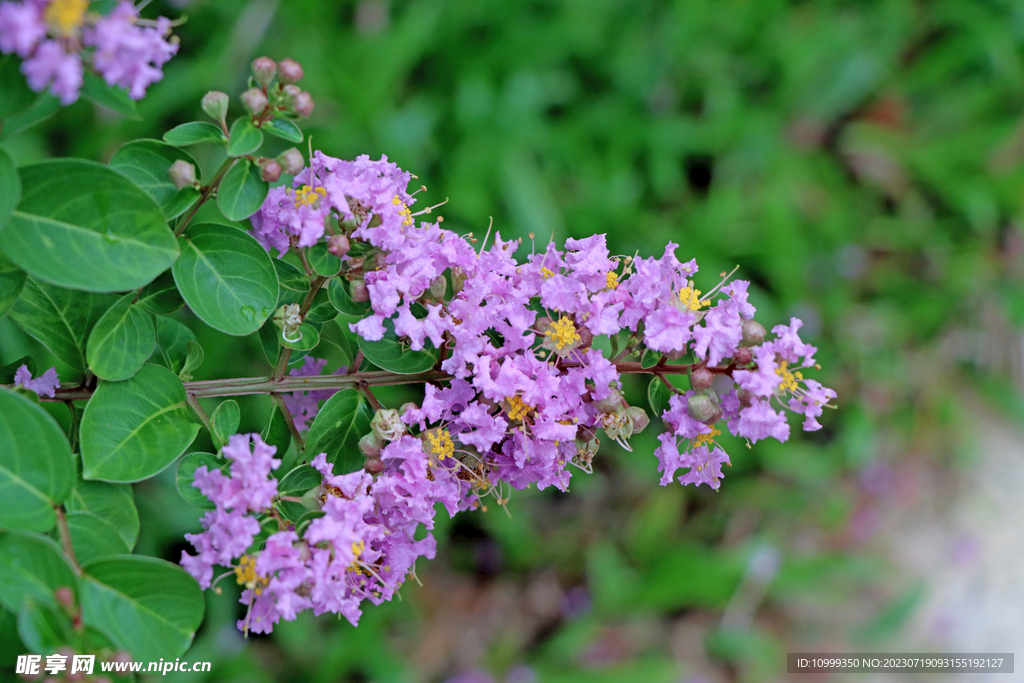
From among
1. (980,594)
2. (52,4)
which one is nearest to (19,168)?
(52,4)

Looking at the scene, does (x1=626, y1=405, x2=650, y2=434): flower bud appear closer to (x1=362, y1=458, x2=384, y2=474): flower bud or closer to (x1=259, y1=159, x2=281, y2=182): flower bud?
(x1=362, y1=458, x2=384, y2=474): flower bud

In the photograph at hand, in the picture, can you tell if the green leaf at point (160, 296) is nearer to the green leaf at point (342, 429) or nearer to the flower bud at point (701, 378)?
the green leaf at point (342, 429)

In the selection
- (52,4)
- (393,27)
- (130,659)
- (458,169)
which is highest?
(393,27)

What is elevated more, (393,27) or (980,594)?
(393,27)

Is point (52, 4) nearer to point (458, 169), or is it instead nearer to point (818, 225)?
point (458, 169)

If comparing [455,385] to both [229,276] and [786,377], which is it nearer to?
[229,276]

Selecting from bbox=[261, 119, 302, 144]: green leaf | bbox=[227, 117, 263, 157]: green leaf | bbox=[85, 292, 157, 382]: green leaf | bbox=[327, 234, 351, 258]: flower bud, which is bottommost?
bbox=[85, 292, 157, 382]: green leaf

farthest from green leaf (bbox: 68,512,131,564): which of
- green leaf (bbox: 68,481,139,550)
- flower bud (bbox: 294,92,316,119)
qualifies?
flower bud (bbox: 294,92,316,119)
